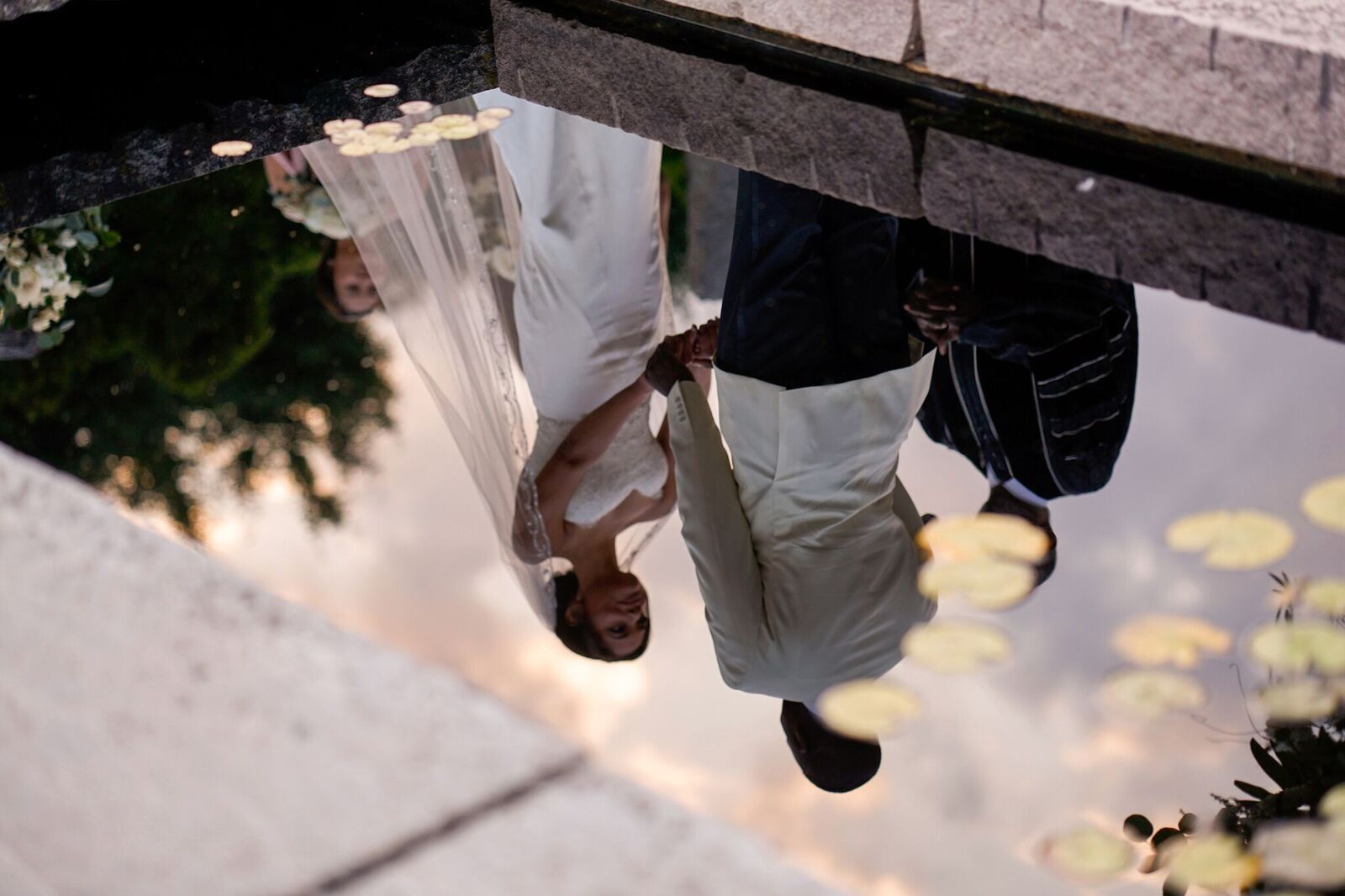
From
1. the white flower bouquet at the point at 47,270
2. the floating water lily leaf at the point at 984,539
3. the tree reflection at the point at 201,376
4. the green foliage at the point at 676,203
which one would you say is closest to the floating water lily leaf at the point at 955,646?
the floating water lily leaf at the point at 984,539

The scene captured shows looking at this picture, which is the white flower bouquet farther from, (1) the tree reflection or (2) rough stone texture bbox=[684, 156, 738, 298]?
(2) rough stone texture bbox=[684, 156, 738, 298]

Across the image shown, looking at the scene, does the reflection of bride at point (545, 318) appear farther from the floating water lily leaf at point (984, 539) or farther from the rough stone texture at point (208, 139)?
the floating water lily leaf at point (984, 539)

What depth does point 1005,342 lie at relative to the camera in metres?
Answer: 2.04

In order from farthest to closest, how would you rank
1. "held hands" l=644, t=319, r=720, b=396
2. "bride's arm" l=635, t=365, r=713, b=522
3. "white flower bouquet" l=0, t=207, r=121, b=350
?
"white flower bouquet" l=0, t=207, r=121, b=350 → "held hands" l=644, t=319, r=720, b=396 → "bride's arm" l=635, t=365, r=713, b=522

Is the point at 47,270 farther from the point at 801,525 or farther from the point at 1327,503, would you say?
the point at 1327,503

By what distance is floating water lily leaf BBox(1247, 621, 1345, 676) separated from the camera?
1386 millimetres

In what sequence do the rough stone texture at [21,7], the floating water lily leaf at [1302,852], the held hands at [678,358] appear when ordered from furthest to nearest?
the rough stone texture at [21,7] → the held hands at [678,358] → the floating water lily leaf at [1302,852]

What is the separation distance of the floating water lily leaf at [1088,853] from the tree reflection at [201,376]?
3.52 ft

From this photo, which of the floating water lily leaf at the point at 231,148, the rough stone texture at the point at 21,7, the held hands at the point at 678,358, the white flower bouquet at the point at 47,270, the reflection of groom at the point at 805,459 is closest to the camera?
the reflection of groom at the point at 805,459

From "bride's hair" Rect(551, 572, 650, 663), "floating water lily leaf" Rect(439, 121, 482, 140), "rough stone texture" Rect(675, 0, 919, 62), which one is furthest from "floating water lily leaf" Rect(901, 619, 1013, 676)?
"floating water lily leaf" Rect(439, 121, 482, 140)

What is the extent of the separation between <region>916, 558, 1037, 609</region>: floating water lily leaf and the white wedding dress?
0.45 m

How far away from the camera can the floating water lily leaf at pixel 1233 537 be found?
1.57 metres

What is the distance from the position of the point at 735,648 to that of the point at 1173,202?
108cm

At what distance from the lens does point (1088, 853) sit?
128cm
